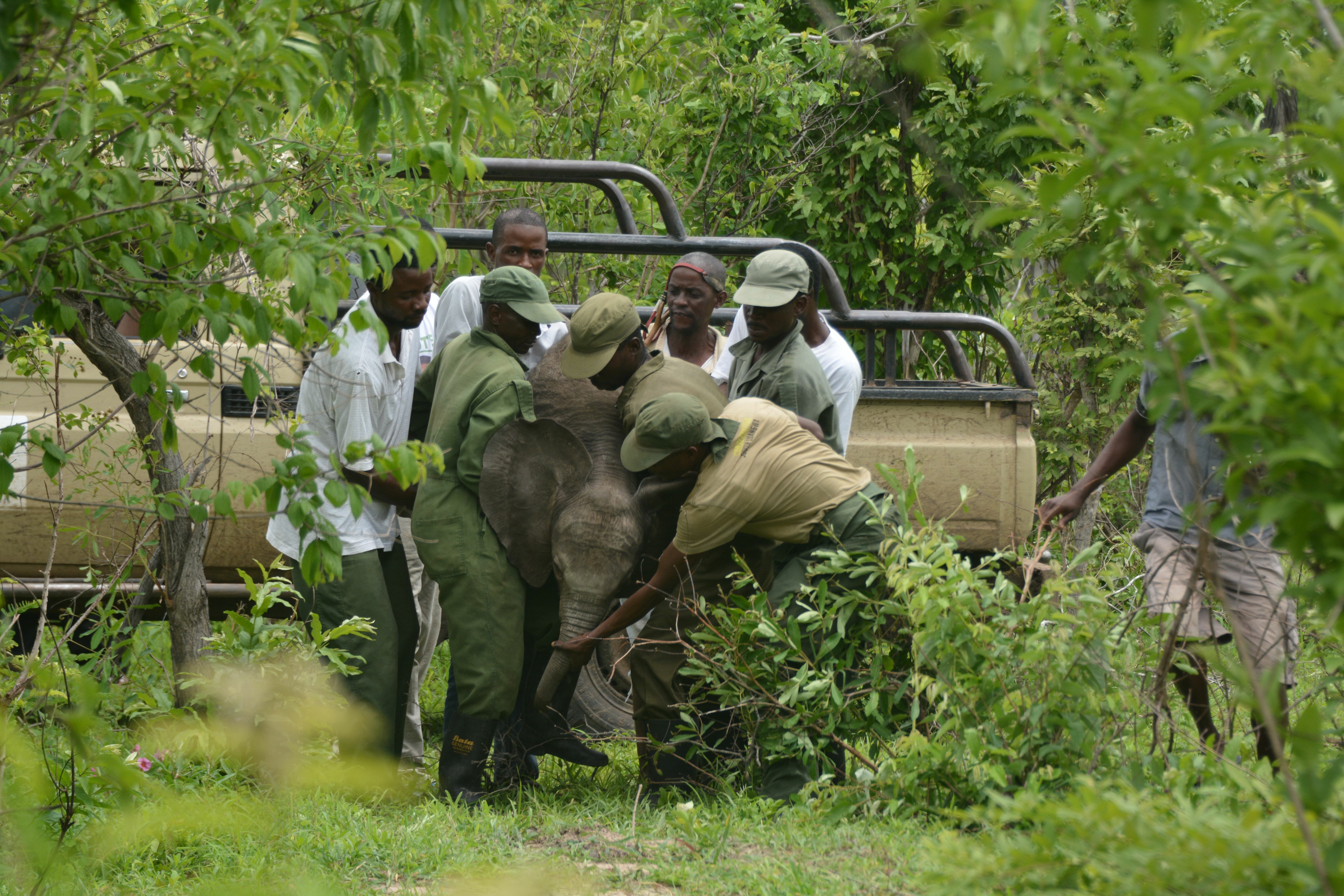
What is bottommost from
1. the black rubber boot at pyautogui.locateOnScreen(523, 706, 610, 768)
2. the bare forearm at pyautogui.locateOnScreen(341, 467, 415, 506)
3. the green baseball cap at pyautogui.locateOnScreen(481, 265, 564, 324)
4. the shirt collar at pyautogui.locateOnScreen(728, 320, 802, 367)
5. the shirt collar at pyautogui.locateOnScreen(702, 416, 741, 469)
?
the black rubber boot at pyautogui.locateOnScreen(523, 706, 610, 768)

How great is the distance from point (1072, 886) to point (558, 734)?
2.79 m

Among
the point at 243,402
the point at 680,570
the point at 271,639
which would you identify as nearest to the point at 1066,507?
the point at 680,570

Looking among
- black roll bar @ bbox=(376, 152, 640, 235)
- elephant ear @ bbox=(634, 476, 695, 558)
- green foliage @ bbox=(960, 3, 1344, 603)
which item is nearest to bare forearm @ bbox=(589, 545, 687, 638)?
elephant ear @ bbox=(634, 476, 695, 558)

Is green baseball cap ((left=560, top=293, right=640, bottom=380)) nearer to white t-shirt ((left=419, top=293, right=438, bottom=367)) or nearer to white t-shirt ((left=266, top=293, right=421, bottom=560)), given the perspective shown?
white t-shirt ((left=266, top=293, right=421, bottom=560))

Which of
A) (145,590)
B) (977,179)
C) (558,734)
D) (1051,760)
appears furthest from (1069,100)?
(977,179)

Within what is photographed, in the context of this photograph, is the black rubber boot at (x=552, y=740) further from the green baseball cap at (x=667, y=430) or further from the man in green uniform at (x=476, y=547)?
the green baseball cap at (x=667, y=430)

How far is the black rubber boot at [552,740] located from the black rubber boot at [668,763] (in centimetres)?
35

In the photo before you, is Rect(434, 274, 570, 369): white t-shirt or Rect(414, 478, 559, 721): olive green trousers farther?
Rect(434, 274, 570, 369): white t-shirt

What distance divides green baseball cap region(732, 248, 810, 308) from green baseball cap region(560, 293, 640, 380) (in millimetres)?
563

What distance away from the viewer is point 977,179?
877 centimetres

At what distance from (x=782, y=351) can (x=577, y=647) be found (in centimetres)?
130

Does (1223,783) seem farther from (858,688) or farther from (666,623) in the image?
(666,623)

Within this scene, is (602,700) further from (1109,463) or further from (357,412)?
(1109,463)

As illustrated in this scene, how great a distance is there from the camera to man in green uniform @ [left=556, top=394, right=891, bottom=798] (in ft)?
13.1
